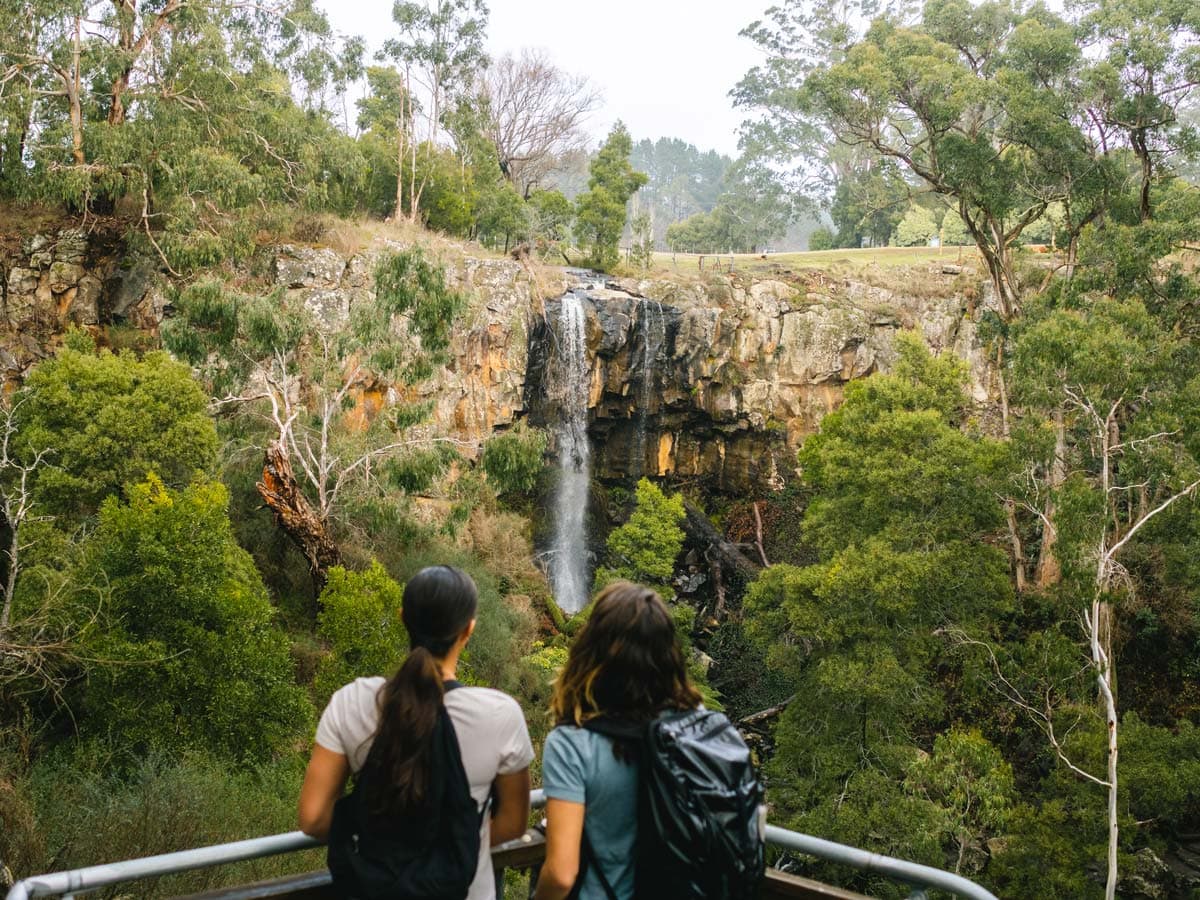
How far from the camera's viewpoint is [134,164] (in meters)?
16.7

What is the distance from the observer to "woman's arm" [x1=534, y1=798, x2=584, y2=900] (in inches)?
75.0

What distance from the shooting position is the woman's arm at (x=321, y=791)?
1950 mm

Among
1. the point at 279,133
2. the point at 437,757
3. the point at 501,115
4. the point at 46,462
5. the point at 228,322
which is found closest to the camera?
the point at 437,757

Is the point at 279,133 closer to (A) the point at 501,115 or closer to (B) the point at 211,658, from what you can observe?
(B) the point at 211,658

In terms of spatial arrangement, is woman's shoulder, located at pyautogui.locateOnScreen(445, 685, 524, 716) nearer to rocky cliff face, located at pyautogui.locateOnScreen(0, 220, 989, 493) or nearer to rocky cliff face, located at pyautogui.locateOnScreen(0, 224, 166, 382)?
rocky cliff face, located at pyautogui.locateOnScreen(0, 224, 166, 382)

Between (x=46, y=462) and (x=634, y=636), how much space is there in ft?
43.6

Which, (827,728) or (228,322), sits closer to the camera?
(228,322)

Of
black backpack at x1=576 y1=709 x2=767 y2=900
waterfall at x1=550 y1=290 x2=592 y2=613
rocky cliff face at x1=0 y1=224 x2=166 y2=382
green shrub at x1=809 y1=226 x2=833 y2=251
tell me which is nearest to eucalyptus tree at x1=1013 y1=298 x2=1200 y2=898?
waterfall at x1=550 y1=290 x2=592 y2=613

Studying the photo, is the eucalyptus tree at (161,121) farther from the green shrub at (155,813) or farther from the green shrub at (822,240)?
the green shrub at (822,240)

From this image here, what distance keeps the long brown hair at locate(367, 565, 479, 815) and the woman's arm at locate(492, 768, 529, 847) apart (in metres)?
0.23

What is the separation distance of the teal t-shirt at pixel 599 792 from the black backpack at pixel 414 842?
20 centimetres

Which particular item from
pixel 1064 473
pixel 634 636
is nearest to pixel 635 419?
pixel 1064 473

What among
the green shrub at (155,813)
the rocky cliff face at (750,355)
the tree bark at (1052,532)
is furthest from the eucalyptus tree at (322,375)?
the tree bark at (1052,532)

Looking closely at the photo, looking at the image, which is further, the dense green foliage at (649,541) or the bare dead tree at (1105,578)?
the dense green foliage at (649,541)
